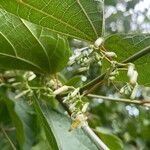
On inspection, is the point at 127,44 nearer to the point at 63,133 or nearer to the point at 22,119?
the point at 63,133

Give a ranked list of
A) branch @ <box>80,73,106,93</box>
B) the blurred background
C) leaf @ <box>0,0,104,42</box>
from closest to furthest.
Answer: leaf @ <box>0,0,104,42</box>, branch @ <box>80,73,106,93</box>, the blurred background

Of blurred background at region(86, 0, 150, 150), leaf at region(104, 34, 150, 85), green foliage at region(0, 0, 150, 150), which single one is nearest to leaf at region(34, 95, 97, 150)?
green foliage at region(0, 0, 150, 150)

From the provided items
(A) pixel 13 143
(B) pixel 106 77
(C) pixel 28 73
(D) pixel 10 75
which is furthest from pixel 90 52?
(A) pixel 13 143

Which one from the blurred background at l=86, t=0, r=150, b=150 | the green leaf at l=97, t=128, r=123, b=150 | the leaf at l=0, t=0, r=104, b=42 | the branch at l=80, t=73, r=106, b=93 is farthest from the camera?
the blurred background at l=86, t=0, r=150, b=150

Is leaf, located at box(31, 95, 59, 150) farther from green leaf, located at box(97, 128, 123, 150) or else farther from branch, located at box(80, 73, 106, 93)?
green leaf, located at box(97, 128, 123, 150)

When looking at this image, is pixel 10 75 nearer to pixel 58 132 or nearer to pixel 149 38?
pixel 58 132

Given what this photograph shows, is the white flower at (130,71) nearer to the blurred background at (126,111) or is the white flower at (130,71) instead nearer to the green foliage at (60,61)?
the green foliage at (60,61)
